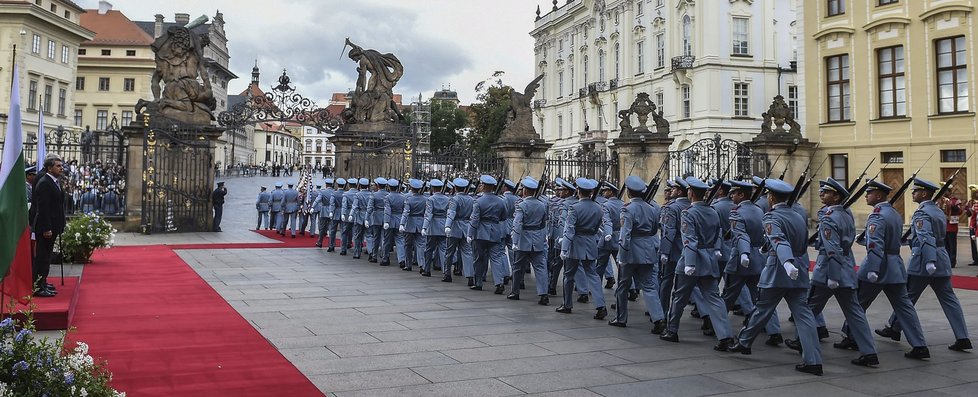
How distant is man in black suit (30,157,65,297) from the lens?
9.12 m

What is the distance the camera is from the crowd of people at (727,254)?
6.91 meters

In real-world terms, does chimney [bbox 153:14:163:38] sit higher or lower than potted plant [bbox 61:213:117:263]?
higher

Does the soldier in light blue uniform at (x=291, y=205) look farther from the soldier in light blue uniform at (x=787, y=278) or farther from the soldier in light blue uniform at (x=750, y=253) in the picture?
the soldier in light blue uniform at (x=787, y=278)

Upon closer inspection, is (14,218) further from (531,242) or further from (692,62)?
(692,62)

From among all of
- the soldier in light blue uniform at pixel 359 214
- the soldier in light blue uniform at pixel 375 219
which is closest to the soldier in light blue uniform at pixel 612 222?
the soldier in light blue uniform at pixel 375 219

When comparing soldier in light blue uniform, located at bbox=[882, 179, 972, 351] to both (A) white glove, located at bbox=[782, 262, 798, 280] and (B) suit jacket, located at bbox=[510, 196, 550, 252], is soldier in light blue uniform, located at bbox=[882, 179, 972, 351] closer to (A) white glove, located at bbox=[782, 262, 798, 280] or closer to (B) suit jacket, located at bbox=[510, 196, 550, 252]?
(A) white glove, located at bbox=[782, 262, 798, 280]

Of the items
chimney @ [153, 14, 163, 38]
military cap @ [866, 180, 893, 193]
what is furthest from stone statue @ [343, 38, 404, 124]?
chimney @ [153, 14, 163, 38]

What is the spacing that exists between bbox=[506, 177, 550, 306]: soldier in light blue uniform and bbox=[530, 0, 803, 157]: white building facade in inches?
1112

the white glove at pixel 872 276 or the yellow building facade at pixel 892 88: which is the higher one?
the yellow building facade at pixel 892 88

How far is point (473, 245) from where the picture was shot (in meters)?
12.0

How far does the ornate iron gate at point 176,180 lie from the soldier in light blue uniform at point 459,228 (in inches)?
414

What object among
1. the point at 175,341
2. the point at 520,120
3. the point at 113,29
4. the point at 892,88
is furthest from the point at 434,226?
the point at 113,29

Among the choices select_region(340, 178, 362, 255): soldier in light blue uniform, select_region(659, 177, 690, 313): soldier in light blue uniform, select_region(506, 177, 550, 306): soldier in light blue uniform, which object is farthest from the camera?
select_region(340, 178, 362, 255): soldier in light blue uniform

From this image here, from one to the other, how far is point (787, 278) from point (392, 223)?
30.7ft
